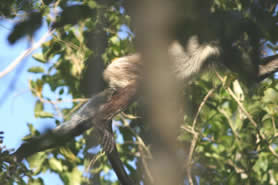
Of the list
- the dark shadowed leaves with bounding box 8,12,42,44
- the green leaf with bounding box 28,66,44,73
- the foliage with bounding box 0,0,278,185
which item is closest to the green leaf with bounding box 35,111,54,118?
the foliage with bounding box 0,0,278,185

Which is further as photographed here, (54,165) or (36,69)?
(36,69)

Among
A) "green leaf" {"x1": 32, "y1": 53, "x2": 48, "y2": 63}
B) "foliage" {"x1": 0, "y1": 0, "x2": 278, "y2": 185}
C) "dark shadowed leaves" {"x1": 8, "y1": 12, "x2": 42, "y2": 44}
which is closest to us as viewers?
"dark shadowed leaves" {"x1": 8, "y1": 12, "x2": 42, "y2": 44}

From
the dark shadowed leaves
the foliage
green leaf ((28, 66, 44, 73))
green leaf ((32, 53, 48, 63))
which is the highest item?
the dark shadowed leaves

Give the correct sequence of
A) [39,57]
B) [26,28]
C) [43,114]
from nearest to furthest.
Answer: [26,28] < [43,114] < [39,57]

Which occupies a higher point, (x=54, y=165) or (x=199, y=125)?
(x=54, y=165)

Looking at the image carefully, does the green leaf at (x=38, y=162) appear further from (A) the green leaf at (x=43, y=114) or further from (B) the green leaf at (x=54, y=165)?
(A) the green leaf at (x=43, y=114)

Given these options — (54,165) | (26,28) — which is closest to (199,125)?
(54,165)

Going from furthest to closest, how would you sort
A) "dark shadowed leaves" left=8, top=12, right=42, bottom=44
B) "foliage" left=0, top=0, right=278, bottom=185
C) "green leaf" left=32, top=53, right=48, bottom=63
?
"green leaf" left=32, top=53, right=48, bottom=63
"foliage" left=0, top=0, right=278, bottom=185
"dark shadowed leaves" left=8, top=12, right=42, bottom=44

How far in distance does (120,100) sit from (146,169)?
2.31ft

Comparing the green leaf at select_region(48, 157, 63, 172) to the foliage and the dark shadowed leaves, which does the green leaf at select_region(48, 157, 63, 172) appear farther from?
the dark shadowed leaves

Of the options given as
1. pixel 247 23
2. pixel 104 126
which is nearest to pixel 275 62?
pixel 104 126

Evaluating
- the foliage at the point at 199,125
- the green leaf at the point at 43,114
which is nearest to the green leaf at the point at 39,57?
the foliage at the point at 199,125

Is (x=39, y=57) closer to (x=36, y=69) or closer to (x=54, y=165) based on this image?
(x=36, y=69)

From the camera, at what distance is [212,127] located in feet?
9.60
